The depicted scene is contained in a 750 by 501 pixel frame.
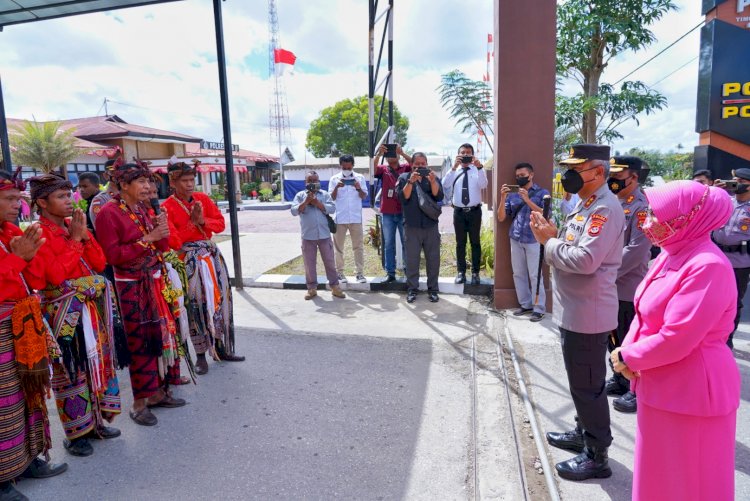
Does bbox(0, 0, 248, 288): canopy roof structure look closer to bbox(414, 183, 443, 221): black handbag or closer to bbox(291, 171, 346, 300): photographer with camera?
bbox(291, 171, 346, 300): photographer with camera

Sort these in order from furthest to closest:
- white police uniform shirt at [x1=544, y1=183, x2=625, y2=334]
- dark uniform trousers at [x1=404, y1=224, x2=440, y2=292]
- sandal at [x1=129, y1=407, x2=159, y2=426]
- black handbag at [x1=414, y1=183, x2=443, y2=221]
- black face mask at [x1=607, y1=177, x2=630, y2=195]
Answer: dark uniform trousers at [x1=404, y1=224, x2=440, y2=292] → black handbag at [x1=414, y1=183, x2=443, y2=221] → black face mask at [x1=607, y1=177, x2=630, y2=195] → sandal at [x1=129, y1=407, x2=159, y2=426] → white police uniform shirt at [x1=544, y1=183, x2=625, y2=334]

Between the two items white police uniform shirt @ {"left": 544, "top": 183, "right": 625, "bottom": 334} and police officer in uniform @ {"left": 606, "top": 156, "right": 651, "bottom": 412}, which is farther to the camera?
police officer in uniform @ {"left": 606, "top": 156, "right": 651, "bottom": 412}

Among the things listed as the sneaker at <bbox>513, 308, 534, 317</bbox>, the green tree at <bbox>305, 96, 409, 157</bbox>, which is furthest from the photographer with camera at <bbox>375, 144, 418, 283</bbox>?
the green tree at <bbox>305, 96, 409, 157</bbox>

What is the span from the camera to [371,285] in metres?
6.77

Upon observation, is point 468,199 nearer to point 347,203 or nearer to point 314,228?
point 347,203

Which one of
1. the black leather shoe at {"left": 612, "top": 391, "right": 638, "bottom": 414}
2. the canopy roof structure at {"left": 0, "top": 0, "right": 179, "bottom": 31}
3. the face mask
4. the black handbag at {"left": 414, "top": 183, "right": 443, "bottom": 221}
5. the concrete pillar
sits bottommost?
the black leather shoe at {"left": 612, "top": 391, "right": 638, "bottom": 414}

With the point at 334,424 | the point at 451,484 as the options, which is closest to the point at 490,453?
the point at 451,484

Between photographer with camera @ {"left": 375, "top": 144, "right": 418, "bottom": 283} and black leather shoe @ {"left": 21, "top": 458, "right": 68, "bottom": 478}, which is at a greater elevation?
photographer with camera @ {"left": 375, "top": 144, "right": 418, "bottom": 283}

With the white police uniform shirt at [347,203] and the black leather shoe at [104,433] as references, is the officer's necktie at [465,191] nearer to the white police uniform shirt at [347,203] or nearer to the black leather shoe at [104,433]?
the white police uniform shirt at [347,203]

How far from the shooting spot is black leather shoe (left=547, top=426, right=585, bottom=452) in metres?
2.89

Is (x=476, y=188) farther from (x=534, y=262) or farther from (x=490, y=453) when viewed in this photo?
(x=490, y=453)

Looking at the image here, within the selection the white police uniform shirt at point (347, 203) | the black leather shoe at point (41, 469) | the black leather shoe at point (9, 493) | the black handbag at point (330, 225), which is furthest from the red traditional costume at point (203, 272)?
the white police uniform shirt at point (347, 203)

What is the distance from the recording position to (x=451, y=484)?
2654 mm

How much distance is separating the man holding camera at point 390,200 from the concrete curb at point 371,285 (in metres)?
0.13
